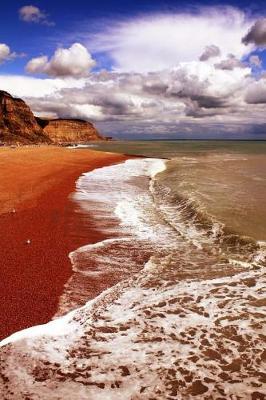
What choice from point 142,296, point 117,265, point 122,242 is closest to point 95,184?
point 122,242

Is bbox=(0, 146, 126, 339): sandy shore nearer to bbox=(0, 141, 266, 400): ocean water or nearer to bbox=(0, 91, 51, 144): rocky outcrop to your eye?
bbox=(0, 141, 266, 400): ocean water

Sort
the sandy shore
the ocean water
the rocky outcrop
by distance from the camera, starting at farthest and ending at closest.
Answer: the rocky outcrop
the sandy shore
the ocean water

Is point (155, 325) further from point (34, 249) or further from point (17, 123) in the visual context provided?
point (17, 123)

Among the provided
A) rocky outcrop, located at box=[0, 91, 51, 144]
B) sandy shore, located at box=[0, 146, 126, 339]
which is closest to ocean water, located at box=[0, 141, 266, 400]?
sandy shore, located at box=[0, 146, 126, 339]

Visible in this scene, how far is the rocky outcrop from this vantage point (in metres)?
140

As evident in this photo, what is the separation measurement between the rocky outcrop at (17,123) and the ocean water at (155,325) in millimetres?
132182

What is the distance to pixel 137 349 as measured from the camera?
A: 6.03 meters

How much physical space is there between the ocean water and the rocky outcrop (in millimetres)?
132182

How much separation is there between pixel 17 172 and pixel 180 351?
980 inches

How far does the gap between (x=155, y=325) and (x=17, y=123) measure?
500 ft

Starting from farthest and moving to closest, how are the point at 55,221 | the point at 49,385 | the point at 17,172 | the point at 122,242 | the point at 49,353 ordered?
the point at 17,172 → the point at 55,221 → the point at 122,242 → the point at 49,353 → the point at 49,385

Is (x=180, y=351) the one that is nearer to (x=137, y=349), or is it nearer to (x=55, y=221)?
(x=137, y=349)

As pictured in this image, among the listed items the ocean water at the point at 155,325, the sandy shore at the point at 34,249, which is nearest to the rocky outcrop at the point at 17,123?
the sandy shore at the point at 34,249

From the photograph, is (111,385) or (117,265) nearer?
(111,385)
